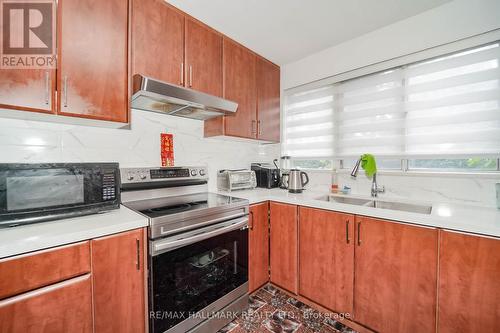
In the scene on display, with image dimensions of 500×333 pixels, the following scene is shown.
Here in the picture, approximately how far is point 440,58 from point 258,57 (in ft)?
5.21

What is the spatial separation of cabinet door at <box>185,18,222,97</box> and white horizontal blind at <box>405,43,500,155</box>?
1650 mm

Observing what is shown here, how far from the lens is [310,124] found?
94.7 inches

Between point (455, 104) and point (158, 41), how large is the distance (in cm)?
224

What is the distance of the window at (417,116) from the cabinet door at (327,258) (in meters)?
0.83

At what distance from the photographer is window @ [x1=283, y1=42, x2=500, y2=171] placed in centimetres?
147

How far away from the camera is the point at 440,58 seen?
1.63 m

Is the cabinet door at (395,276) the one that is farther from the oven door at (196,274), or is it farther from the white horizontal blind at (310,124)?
the white horizontal blind at (310,124)

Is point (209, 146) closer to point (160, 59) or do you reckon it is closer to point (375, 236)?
point (160, 59)

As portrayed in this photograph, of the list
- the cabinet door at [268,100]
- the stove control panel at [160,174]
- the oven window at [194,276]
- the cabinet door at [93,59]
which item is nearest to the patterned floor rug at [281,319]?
the oven window at [194,276]

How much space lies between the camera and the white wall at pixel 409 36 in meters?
1.45

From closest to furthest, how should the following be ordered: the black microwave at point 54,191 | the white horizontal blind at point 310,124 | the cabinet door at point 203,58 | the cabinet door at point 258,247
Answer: the black microwave at point 54,191, the cabinet door at point 203,58, the cabinet door at point 258,247, the white horizontal blind at point 310,124

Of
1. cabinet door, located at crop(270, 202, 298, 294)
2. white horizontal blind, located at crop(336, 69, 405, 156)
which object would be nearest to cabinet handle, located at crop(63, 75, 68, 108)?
cabinet door, located at crop(270, 202, 298, 294)

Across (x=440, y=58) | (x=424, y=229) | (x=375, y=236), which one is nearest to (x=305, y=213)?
(x=375, y=236)

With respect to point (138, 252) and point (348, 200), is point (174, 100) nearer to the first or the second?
point (138, 252)
